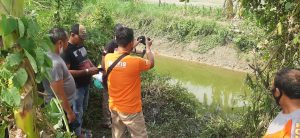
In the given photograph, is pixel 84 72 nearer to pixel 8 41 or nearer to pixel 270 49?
pixel 270 49

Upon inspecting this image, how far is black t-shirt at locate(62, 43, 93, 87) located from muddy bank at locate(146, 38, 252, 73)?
768 cm

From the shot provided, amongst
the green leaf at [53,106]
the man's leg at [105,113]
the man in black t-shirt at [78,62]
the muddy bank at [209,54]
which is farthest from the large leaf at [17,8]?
the muddy bank at [209,54]

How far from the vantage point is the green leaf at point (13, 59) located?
1657 millimetres

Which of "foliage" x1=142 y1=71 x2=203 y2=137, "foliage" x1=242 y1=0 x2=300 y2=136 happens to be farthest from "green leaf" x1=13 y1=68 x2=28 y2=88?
"foliage" x1=142 y1=71 x2=203 y2=137

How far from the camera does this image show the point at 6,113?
1.81m

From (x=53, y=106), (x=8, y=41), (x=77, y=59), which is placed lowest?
(x=77, y=59)

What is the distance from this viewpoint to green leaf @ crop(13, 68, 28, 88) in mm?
1676

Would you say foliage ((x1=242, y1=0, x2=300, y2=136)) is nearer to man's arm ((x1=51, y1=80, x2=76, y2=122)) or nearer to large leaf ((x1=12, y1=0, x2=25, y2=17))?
man's arm ((x1=51, y1=80, x2=76, y2=122))

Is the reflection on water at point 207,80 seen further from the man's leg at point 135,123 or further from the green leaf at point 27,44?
the green leaf at point 27,44

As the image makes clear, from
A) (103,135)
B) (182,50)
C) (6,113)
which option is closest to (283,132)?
(6,113)

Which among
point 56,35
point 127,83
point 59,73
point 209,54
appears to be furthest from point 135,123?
point 209,54

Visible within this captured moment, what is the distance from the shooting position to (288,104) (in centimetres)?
236

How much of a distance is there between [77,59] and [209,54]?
901 centimetres

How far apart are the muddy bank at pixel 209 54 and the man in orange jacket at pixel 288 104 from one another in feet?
30.2
